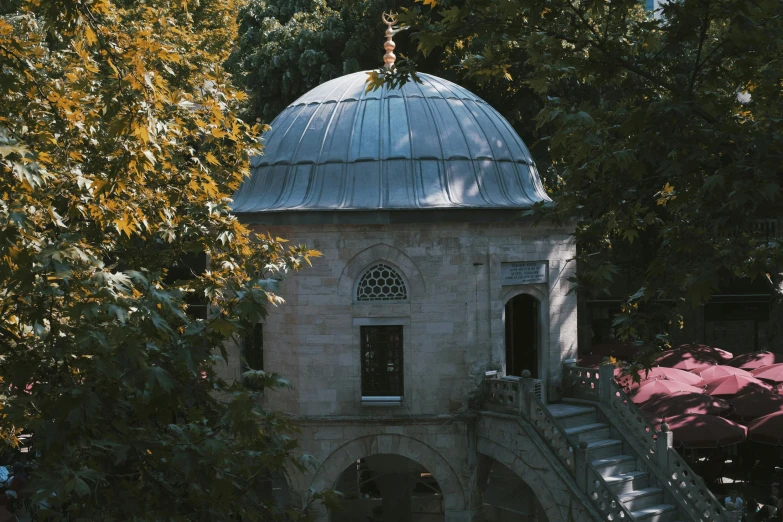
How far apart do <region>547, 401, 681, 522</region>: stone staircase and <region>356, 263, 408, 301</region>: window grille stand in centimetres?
414

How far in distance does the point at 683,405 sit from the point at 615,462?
3.99m

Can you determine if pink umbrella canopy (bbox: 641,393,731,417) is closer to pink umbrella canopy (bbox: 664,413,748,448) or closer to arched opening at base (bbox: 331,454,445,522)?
pink umbrella canopy (bbox: 664,413,748,448)

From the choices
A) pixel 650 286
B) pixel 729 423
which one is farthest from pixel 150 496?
pixel 729 423

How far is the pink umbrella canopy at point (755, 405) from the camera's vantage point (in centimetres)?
2309

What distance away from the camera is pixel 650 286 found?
1080 cm

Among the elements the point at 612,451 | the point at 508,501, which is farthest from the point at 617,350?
the point at 612,451

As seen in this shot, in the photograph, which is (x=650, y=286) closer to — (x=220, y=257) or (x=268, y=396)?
(x=220, y=257)

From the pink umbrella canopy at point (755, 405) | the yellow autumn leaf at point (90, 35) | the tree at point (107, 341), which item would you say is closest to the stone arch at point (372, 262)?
the tree at point (107, 341)

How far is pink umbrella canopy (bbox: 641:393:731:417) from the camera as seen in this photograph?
2234 centimetres

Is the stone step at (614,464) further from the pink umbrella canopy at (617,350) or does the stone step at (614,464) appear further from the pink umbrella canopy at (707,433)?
the pink umbrella canopy at (617,350)

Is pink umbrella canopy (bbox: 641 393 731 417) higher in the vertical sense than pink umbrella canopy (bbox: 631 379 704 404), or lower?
lower

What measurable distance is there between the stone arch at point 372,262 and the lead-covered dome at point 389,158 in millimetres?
891

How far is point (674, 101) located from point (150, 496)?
647 cm

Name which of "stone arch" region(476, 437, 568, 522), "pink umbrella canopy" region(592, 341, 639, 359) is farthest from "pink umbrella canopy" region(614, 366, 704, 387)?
"stone arch" region(476, 437, 568, 522)
